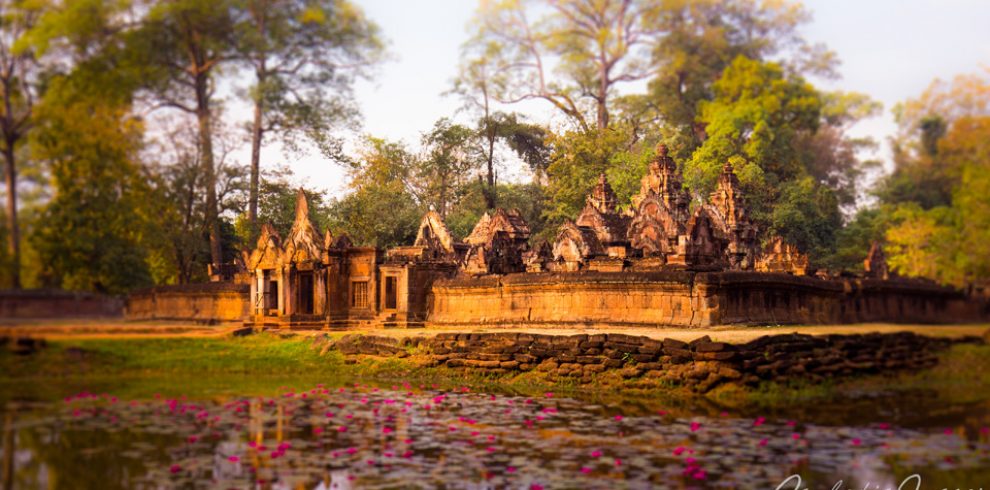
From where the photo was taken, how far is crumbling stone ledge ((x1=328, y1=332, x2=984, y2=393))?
52.0ft

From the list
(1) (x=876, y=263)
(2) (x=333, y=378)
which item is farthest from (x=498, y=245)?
(1) (x=876, y=263)

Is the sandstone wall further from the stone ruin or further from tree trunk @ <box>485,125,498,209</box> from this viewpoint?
tree trunk @ <box>485,125,498,209</box>

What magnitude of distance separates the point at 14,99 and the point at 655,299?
12852mm

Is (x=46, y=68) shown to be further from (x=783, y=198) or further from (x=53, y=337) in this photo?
(x=783, y=198)

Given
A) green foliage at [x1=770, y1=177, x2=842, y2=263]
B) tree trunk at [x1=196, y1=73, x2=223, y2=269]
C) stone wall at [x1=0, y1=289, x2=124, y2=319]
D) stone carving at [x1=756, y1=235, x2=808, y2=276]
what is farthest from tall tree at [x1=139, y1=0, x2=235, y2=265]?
green foliage at [x1=770, y1=177, x2=842, y2=263]

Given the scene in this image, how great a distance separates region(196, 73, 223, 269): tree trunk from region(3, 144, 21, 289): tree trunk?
978 cm

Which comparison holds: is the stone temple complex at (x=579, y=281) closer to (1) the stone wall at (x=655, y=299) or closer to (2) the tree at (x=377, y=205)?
(1) the stone wall at (x=655, y=299)

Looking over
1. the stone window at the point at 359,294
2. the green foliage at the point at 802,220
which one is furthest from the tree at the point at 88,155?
the green foliage at the point at 802,220

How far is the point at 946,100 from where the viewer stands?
38.1 metres

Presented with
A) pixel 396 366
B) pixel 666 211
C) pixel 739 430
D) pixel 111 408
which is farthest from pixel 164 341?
pixel 666 211

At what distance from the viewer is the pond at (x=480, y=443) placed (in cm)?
952

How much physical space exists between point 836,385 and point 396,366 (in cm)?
844

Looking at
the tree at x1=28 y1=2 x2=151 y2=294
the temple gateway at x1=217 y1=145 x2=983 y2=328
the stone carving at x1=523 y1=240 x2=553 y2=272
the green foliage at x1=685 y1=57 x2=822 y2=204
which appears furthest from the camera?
the green foliage at x1=685 y1=57 x2=822 y2=204

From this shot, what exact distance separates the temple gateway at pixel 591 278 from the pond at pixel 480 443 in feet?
19.9
